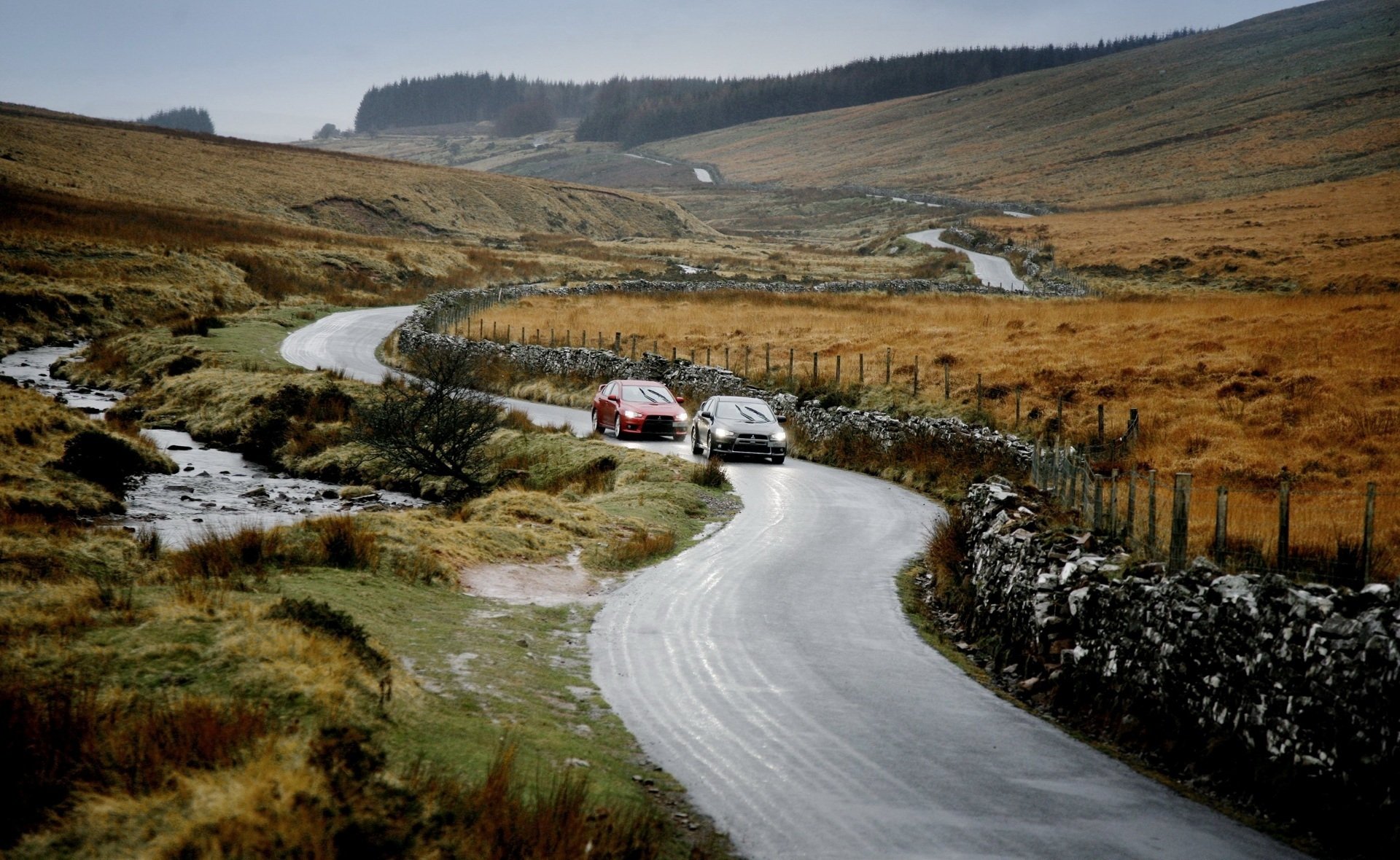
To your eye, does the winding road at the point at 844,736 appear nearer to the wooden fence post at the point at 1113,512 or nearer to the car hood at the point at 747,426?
the wooden fence post at the point at 1113,512

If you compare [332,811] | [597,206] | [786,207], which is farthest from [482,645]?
[786,207]

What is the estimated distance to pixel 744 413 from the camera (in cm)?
2822

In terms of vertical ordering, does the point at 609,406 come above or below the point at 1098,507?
above

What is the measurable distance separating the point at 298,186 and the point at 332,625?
11784 centimetres

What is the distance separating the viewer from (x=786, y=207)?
7377 inches

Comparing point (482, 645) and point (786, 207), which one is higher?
point (786, 207)

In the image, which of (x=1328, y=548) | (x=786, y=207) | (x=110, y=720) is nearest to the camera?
(x=110, y=720)

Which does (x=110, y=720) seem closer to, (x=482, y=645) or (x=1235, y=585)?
(x=482, y=645)

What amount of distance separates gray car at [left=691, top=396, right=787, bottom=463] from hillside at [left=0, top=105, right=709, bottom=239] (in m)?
68.6

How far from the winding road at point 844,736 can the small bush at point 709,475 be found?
685cm

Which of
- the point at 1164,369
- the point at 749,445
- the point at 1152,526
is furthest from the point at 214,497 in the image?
the point at 1164,369

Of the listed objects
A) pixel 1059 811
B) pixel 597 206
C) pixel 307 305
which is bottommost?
pixel 1059 811

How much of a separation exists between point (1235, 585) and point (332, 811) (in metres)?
6.71

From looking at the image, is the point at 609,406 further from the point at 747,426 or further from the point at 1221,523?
the point at 1221,523
